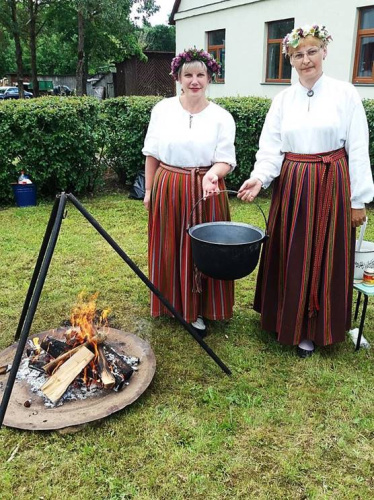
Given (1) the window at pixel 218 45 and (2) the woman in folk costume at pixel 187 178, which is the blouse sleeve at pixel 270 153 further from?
(1) the window at pixel 218 45

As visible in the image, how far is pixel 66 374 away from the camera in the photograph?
2490mm

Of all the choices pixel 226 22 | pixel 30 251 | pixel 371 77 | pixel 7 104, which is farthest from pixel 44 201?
pixel 226 22

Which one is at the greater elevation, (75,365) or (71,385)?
(75,365)

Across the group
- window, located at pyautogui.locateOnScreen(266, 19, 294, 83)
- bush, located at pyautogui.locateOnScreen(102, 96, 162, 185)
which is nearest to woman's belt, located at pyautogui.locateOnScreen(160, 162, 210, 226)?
bush, located at pyautogui.locateOnScreen(102, 96, 162, 185)

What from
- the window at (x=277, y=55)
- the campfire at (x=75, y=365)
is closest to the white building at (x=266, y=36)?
the window at (x=277, y=55)

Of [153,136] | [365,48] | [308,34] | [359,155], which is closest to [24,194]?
[153,136]

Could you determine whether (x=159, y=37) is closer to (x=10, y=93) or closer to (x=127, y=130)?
(x=10, y=93)

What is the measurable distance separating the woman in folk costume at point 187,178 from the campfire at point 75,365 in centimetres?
63

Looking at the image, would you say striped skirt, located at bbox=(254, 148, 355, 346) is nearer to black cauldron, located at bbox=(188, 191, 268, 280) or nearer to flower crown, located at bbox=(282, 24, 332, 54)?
black cauldron, located at bbox=(188, 191, 268, 280)

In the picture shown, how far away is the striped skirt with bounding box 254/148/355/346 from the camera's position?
101 inches

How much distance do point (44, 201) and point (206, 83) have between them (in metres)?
4.38

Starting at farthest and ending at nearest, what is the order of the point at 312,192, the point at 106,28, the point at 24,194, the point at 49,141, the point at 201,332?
the point at 106,28
the point at 24,194
the point at 49,141
the point at 201,332
the point at 312,192

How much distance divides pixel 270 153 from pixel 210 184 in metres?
0.43

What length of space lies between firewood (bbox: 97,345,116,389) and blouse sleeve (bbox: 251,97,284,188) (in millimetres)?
1426
